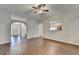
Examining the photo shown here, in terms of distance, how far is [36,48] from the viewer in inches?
60.8

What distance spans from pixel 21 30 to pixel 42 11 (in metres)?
0.44

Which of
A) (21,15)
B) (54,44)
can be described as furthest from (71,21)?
(21,15)

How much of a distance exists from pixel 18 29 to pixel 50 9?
59cm

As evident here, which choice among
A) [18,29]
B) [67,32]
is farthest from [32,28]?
[67,32]

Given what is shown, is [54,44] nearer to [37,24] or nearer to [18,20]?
[37,24]

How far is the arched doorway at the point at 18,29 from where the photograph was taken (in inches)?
60.7

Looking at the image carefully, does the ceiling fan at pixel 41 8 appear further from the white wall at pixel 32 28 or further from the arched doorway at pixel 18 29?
the arched doorway at pixel 18 29

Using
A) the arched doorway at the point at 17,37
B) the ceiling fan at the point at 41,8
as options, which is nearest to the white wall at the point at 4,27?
the arched doorway at the point at 17,37

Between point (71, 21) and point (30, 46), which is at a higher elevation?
point (71, 21)

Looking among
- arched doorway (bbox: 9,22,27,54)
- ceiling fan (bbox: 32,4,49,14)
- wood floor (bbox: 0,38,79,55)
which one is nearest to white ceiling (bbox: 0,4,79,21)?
ceiling fan (bbox: 32,4,49,14)

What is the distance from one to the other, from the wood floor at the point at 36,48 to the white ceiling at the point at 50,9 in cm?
40

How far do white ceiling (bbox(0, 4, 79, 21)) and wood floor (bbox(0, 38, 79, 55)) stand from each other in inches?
15.7
